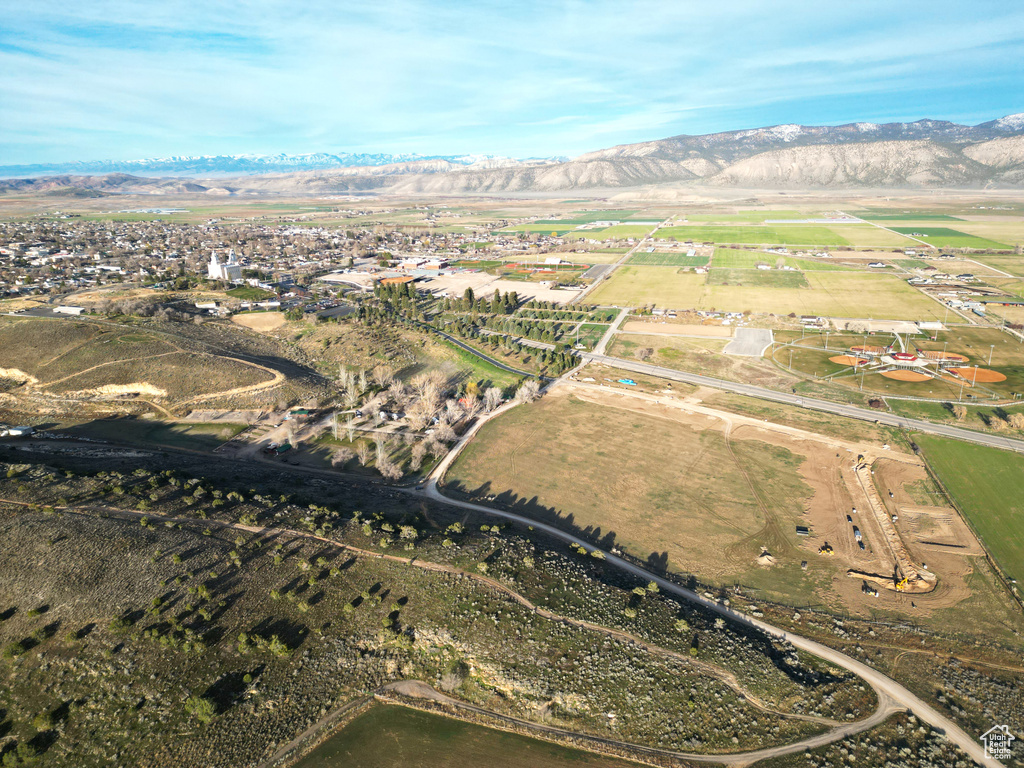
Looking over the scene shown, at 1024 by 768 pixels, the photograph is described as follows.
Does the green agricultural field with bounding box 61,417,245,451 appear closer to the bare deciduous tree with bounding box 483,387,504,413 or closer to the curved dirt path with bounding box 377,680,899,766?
the bare deciduous tree with bounding box 483,387,504,413

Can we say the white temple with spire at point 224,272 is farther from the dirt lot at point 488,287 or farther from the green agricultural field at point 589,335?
the green agricultural field at point 589,335

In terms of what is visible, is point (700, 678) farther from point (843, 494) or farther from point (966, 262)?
point (966, 262)

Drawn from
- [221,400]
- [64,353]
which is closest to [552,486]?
[221,400]

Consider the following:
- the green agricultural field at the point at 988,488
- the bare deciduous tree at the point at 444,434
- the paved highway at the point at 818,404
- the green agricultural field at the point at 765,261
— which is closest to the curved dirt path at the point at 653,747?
the green agricultural field at the point at 988,488

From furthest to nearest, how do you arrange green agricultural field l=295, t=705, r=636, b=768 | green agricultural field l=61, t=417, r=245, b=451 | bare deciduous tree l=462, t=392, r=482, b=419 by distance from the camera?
1. bare deciduous tree l=462, t=392, r=482, b=419
2. green agricultural field l=61, t=417, r=245, b=451
3. green agricultural field l=295, t=705, r=636, b=768

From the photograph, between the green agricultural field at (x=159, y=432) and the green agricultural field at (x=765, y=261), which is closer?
the green agricultural field at (x=159, y=432)

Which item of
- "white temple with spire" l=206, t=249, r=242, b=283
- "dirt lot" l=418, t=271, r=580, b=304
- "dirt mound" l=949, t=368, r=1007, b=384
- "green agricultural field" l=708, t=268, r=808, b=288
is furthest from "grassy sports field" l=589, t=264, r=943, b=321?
"white temple with spire" l=206, t=249, r=242, b=283

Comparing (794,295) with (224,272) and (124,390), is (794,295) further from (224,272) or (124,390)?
(224,272)
